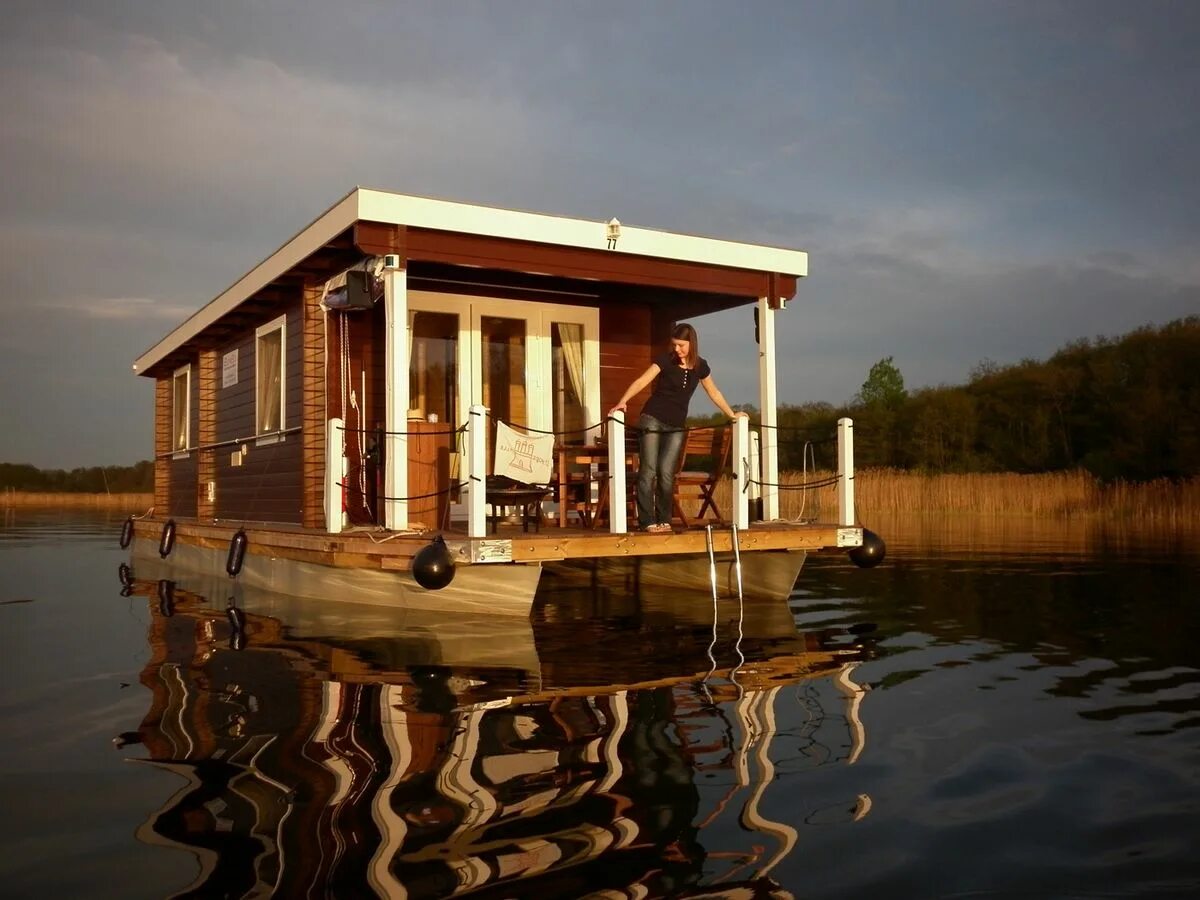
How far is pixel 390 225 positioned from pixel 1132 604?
6.62 meters

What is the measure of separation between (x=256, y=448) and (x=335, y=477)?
3252 mm

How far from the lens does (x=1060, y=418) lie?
32.6 metres

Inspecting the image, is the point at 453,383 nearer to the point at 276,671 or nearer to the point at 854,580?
the point at 276,671

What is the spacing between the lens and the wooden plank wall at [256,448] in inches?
385

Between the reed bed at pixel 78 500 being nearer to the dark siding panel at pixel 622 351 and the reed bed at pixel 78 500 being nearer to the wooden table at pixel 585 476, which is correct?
the dark siding panel at pixel 622 351

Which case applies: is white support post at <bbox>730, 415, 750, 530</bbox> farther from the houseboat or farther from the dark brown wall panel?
the dark brown wall panel

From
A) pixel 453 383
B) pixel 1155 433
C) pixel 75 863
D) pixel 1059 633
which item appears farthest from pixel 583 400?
pixel 1155 433

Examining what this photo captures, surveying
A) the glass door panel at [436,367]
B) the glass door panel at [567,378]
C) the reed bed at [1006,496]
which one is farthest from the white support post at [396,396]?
the reed bed at [1006,496]

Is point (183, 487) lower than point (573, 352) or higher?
→ lower

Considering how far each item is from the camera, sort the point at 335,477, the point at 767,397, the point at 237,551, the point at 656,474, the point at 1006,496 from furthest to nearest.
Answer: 1. the point at 1006,496
2. the point at 237,551
3. the point at 767,397
4. the point at 335,477
5. the point at 656,474

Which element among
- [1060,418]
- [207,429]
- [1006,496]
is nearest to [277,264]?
[207,429]

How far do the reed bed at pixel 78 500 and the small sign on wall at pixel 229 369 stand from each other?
34.3 m

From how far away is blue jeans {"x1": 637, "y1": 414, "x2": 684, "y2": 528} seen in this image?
775cm

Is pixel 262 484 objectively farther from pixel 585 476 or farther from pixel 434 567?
pixel 434 567
